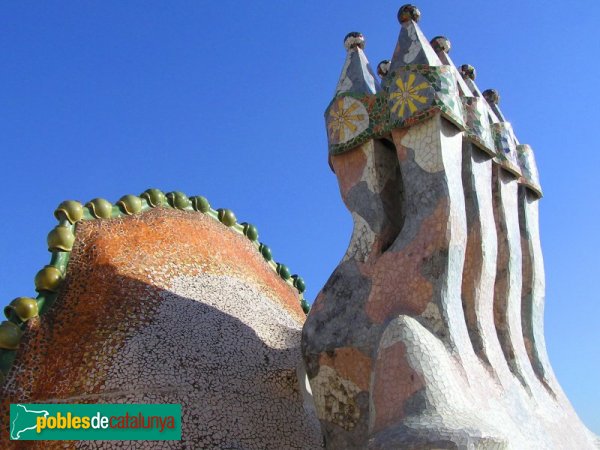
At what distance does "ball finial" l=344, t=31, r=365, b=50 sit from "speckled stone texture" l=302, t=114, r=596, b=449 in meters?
0.98

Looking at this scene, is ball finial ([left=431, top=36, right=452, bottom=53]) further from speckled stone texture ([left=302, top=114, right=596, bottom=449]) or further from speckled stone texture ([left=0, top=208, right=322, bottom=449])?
speckled stone texture ([left=0, top=208, right=322, bottom=449])

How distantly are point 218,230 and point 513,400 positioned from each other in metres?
3.23

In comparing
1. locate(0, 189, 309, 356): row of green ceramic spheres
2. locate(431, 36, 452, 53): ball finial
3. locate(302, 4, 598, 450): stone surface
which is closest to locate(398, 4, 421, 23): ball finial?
locate(302, 4, 598, 450): stone surface

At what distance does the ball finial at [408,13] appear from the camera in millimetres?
5062

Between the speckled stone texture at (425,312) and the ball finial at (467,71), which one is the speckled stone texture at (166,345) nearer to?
the speckled stone texture at (425,312)

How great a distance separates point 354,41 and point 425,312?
7.66 feet

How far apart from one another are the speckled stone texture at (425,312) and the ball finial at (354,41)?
0.98 metres

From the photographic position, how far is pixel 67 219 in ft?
17.5

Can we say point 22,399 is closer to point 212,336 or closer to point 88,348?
point 88,348

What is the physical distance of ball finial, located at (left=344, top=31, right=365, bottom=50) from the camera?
542 centimetres

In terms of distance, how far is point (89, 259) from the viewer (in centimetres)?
532

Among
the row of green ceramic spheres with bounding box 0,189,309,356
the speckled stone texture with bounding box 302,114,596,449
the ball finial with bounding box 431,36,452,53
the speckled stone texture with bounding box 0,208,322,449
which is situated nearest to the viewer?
the speckled stone texture with bounding box 302,114,596,449

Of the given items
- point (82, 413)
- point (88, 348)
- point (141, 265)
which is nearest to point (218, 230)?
point (141, 265)

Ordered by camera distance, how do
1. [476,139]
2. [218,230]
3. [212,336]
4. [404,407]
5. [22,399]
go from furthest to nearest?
[218,230] < [212,336] < [476,139] < [22,399] < [404,407]
